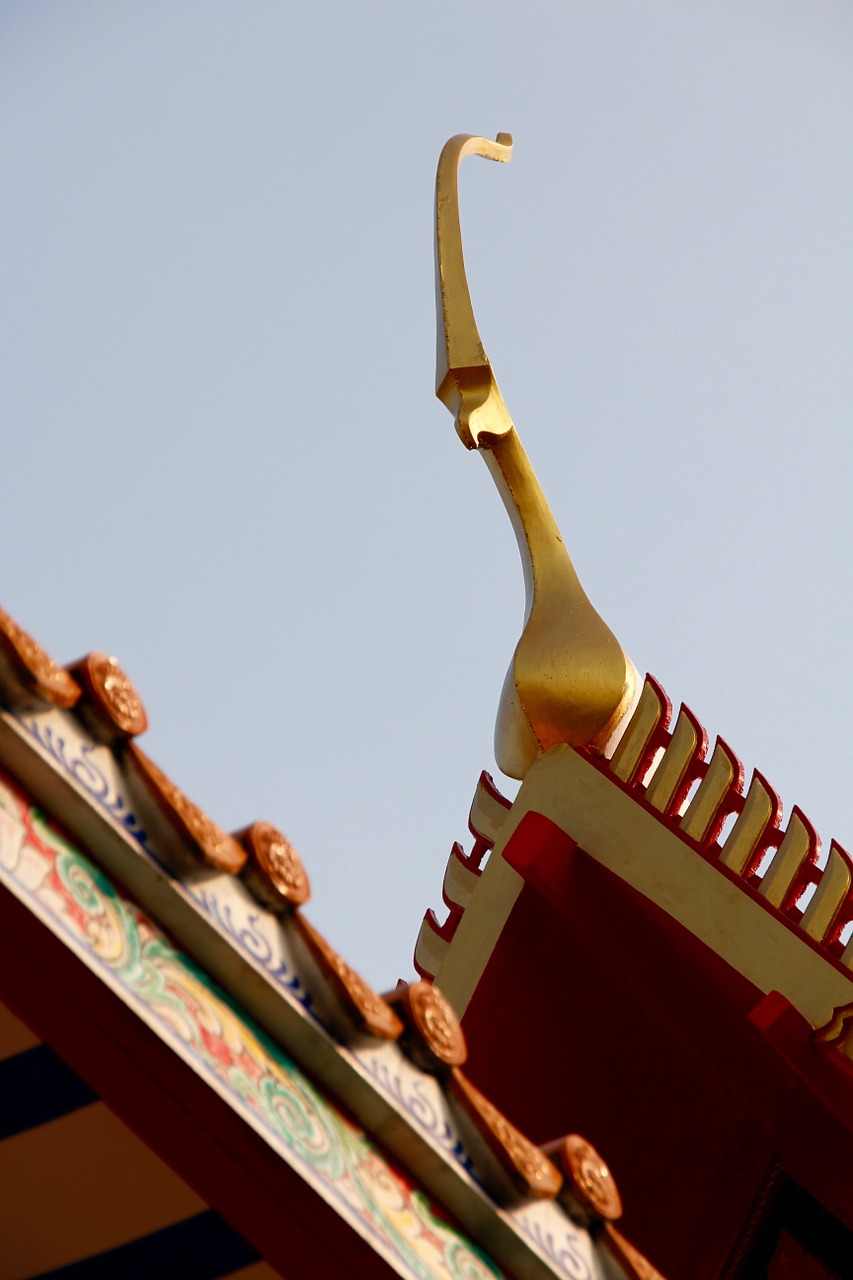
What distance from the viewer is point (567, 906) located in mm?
4891

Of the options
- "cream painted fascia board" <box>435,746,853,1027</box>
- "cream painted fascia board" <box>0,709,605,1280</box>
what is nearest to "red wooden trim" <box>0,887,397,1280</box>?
"cream painted fascia board" <box>0,709,605,1280</box>

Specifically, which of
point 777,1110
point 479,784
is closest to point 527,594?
point 479,784

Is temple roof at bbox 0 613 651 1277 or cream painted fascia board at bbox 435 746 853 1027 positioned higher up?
cream painted fascia board at bbox 435 746 853 1027

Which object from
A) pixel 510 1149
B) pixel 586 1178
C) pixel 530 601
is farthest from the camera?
pixel 530 601

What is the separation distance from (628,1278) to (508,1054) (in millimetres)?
2633

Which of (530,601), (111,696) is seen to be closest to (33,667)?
(111,696)

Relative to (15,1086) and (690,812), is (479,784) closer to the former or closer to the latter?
(690,812)

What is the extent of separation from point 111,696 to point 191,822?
181 mm

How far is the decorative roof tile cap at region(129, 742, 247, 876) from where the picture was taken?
2.10m

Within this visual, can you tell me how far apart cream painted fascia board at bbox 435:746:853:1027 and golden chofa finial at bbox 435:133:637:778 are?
114mm

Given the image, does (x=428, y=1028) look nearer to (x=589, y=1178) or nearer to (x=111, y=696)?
(x=589, y=1178)

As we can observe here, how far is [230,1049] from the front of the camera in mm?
2062

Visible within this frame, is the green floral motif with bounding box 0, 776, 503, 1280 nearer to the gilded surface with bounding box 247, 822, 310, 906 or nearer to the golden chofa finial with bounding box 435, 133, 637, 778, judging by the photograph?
the gilded surface with bounding box 247, 822, 310, 906

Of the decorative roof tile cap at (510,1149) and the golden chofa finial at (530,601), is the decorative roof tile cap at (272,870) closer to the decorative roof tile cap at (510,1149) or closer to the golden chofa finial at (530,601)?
the decorative roof tile cap at (510,1149)
